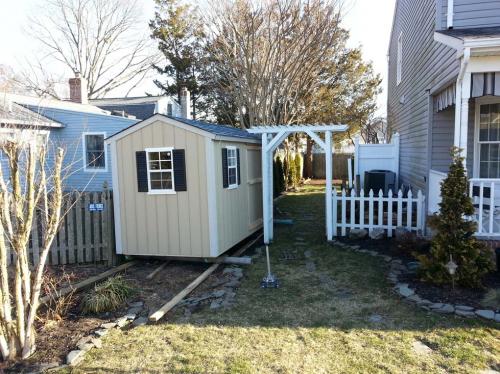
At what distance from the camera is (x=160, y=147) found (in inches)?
268

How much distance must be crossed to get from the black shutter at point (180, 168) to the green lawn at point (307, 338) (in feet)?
7.08

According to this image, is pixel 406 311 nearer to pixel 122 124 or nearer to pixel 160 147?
pixel 160 147

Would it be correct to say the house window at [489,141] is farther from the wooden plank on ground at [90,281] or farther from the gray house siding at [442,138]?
the wooden plank on ground at [90,281]

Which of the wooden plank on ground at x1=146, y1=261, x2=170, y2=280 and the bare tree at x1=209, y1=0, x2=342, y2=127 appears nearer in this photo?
the wooden plank on ground at x1=146, y1=261, x2=170, y2=280

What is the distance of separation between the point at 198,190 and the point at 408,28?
8.71 m

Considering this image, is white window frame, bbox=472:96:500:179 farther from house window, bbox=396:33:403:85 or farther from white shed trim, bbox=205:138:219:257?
house window, bbox=396:33:403:85

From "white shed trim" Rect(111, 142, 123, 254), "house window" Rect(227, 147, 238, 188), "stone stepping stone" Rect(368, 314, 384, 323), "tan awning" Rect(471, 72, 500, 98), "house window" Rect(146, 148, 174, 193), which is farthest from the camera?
"house window" Rect(227, 147, 238, 188)

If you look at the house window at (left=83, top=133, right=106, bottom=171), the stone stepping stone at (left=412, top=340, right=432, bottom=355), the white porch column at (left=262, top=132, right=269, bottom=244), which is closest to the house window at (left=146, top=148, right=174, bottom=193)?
the white porch column at (left=262, top=132, right=269, bottom=244)

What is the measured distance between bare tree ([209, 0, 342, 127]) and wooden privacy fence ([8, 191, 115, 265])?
30.0 ft

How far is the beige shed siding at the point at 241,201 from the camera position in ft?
23.0

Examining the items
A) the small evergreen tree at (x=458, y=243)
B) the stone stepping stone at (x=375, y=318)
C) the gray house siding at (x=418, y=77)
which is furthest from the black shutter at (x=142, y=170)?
the gray house siding at (x=418, y=77)

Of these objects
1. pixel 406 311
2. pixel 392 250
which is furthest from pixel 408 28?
pixel 406 311

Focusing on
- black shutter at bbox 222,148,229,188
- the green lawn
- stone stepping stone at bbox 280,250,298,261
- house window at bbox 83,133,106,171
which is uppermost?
house window at bbox 83,133,106,171

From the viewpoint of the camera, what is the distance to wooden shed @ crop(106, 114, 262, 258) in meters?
6.71
